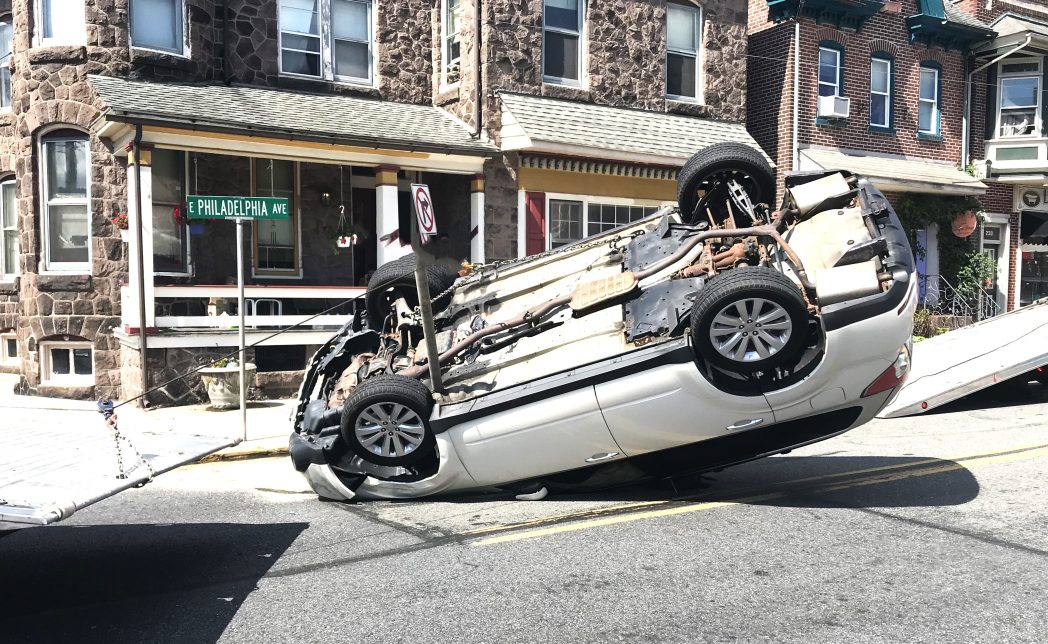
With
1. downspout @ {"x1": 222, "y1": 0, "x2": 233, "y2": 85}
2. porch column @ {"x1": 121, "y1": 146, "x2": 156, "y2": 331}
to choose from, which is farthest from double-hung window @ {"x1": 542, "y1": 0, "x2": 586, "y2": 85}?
porch column @ {"x1": 121, "y1": 146, "x2": 156, "y2": 331}

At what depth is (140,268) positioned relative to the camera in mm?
12930

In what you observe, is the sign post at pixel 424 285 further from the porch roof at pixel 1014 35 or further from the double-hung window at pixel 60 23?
the porch roof at pixel 1014 35

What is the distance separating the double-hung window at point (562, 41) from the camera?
16.9 metres

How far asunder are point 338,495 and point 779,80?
53.5 ft

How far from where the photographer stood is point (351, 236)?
15891 millimetres

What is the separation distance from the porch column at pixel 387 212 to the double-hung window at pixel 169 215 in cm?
312

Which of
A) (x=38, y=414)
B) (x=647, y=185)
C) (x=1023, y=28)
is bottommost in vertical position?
(x=38, y=414)

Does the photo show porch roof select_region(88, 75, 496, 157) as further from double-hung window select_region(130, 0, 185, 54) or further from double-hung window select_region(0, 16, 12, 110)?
double-hung window select_region(0, 16, 12, 110)

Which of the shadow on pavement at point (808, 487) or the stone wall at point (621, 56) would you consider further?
the stone wall at point (621, 56)

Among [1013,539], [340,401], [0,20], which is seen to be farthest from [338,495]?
[0,20]

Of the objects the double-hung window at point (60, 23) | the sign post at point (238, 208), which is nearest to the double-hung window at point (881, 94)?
the sign post at point (238, 208)

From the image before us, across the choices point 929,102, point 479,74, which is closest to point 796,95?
point 929,102

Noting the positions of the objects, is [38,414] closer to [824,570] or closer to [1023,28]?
[824,570]

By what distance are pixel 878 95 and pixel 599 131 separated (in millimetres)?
8501
